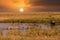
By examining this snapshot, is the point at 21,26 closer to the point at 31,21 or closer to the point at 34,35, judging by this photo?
the point at 31,21

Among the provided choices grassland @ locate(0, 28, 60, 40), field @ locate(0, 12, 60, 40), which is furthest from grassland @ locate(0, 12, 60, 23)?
grassland @ locate(0, 28, 60, 40)

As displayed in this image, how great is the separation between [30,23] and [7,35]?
0.47 meters

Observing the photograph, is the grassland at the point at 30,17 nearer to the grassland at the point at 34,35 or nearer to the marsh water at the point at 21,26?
the marsh water at the point at 21,26

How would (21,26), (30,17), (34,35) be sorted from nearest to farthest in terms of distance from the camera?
(34,35) → (21,26) → (30,17)

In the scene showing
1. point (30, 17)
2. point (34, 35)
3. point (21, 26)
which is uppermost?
point (30, 17)

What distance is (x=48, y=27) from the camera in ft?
8.21

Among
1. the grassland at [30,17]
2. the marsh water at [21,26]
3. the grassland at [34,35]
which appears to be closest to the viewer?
the grassland at [34,35]

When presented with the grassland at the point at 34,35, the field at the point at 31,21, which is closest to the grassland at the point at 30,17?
the field at the point at 31,21

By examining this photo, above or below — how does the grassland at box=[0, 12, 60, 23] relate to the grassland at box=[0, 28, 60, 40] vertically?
above

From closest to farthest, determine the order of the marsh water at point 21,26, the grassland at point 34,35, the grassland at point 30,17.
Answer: the grassland at point 34,35, the marsh water at point 21,26, the grassland at point 30,17

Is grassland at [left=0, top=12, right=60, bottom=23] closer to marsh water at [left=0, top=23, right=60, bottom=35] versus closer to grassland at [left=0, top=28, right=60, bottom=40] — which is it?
marsh water at [left=0, top=23, right=60, bottom=35]

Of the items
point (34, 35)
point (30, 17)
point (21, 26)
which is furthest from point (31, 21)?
point (34, 35)

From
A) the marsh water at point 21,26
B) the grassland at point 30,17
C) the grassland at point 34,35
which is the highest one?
the grassland at point 30,17

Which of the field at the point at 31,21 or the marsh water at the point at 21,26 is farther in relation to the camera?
the marsh water at the point at 21,26
